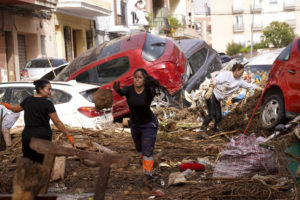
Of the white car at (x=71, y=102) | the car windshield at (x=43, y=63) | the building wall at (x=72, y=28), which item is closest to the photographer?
the white car at (x=71, y=102)

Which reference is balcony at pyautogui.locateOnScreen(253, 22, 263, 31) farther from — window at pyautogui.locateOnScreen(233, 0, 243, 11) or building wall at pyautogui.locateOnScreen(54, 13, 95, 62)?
building wall at pyautogui.locateOnScreen(54, 13, 95, 62)

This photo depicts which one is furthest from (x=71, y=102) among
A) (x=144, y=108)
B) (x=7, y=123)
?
(x=144, y=108)

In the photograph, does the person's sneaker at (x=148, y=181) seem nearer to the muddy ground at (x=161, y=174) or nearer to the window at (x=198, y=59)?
the muddy ground at (x=161, y=174)

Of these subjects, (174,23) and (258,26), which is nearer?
(174,23)

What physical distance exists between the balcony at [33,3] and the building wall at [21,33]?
21.0 inches

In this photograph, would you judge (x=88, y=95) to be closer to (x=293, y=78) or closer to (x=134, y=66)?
(x=134, y=66)

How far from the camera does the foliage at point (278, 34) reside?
66.6m

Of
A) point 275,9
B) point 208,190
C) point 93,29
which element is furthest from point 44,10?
point 275,9

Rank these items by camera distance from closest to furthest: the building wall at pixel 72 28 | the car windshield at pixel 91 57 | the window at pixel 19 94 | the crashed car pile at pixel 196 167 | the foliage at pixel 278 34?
the crashed car pile at pixel 196 167, the window at pixel 19 94, the car windshield at pixel 91 57, the building wall at pixel 72 28, the foliage at pixel 278 34

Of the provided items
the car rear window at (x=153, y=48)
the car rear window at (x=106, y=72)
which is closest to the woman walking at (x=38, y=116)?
the car rear window at (x=106, y=72)

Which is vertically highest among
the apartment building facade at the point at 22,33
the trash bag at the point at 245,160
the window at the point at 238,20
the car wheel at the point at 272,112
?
the window at the point at 238,20

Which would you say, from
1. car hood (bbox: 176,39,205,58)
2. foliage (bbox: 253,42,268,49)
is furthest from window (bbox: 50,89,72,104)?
foliage (bbox: 253,42,268,49)

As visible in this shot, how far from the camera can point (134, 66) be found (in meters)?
13.0

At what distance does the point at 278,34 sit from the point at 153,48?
56306mm
